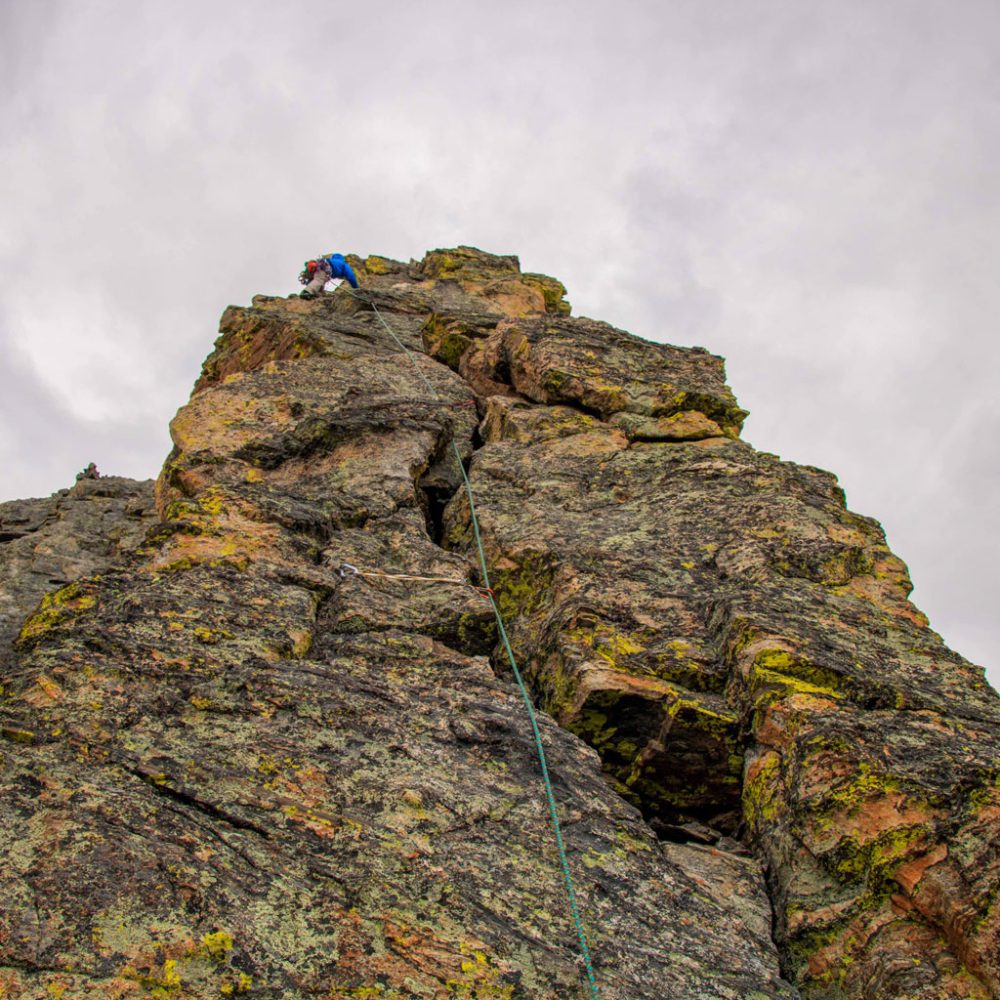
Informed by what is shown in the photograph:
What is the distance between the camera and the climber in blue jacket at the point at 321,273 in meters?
21.6

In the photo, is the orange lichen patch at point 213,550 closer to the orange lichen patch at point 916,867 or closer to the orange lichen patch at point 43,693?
the orange lichen patch at point 43,693

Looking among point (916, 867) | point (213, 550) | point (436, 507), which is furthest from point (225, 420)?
point (916, 867)

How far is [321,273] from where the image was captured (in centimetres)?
2180

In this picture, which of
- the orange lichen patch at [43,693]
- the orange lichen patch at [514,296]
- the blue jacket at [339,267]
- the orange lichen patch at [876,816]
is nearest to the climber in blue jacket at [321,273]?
the blue jacket at [339,267]

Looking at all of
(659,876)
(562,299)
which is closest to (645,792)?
(659,876)

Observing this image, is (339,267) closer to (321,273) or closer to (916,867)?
(321,273)

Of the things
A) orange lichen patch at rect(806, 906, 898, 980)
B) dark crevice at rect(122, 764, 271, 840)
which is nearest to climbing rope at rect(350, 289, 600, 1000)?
orange lichen patch at rect(806, 906, 898, 980)

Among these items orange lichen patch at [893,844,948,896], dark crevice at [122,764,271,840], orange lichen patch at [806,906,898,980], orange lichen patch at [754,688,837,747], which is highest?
orange lichen patch at [754,688,837,747]

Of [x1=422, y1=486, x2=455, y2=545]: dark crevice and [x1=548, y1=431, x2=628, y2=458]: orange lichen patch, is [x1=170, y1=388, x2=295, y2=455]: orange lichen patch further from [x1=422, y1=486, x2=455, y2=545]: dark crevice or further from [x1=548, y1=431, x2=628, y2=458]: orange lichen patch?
[x1=548, y1=431, x2=628, y2=458]: orange lichen patch

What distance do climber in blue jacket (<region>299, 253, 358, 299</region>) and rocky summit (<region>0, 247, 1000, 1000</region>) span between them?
29.7 ft

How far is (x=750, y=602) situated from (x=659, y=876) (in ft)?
10.7

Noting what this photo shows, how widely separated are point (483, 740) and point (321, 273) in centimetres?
1684

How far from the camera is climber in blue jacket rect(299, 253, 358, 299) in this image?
70.7ft

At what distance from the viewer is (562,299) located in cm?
2452
